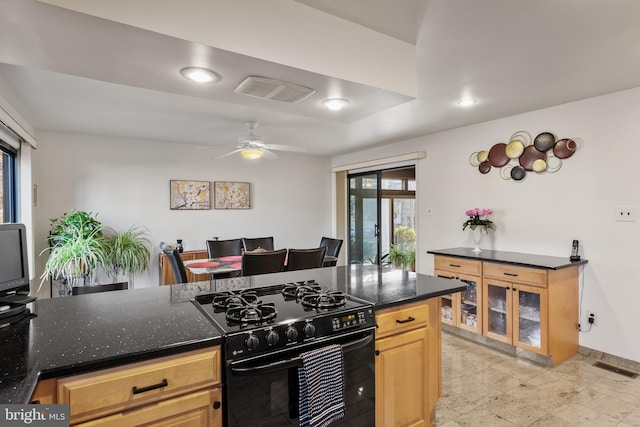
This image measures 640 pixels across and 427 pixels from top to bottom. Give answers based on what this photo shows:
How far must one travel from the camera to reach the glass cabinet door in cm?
311

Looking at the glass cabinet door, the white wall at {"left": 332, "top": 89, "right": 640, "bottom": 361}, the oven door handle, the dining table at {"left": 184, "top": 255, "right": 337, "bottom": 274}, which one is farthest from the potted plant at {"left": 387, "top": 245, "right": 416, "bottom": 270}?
the oven door handle

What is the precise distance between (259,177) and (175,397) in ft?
15.5

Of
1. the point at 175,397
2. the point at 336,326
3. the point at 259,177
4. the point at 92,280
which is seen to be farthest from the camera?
the point at 259,177

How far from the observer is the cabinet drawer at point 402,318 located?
170 centimetres

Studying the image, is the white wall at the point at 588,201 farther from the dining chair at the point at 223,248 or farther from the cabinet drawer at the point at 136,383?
the cabinet drawer at the point at 136,383

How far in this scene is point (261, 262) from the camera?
309 centimetres

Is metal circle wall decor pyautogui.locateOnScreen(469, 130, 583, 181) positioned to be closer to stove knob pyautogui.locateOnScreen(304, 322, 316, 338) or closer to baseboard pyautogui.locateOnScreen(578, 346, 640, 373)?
baseboard pyautogui.locateOnScreen(578, 346, 640, 373)

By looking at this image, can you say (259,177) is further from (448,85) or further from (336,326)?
(336,326)

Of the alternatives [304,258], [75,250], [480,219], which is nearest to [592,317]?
[480,219]

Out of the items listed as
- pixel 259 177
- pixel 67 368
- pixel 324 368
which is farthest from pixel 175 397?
pixel 259 177

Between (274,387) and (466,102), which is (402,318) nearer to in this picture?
(274,387)

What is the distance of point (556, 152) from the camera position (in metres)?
3.21

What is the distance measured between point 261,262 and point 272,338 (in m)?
1.79

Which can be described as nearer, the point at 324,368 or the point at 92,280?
the point at 324,368
